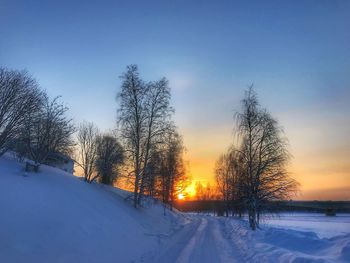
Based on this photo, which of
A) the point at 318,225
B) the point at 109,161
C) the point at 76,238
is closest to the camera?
the point at 76,238

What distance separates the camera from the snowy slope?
10.6 m

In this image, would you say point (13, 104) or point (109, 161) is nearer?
point (13, 104)

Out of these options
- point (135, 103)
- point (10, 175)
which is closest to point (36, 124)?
point (10, 175)

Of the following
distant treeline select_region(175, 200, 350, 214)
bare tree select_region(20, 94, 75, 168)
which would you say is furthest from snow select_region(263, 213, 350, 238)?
bare tree select_region(20, 94, 75, 168)

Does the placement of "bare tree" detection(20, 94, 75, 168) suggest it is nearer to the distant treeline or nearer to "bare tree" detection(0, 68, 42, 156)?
"bare tree" detection(0, 68, 42, 156)

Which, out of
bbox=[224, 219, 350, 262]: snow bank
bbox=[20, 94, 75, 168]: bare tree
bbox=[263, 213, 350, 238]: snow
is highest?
bbox=[20, 94, 75, 168]: bare tree

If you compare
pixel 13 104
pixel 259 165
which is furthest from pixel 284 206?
pixel 13 104

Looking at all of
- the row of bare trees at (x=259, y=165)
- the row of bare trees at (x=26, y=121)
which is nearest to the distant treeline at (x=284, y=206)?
the row of bare trees at (x=259, y=165)

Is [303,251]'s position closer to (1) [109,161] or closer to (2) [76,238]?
(2) [76,238]

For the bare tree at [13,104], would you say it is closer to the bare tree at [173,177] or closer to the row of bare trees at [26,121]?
the row of bare trees at [26,121]

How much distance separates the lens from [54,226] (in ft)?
42.6

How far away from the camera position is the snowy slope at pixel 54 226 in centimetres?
1065

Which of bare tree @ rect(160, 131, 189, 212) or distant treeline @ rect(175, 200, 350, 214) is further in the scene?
bare tree @ rect(160, 131, 189, 212)

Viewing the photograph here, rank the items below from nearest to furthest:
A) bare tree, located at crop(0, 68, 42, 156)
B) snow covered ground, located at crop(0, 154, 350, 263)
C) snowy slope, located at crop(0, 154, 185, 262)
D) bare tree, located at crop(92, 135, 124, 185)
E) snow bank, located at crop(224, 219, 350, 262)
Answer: snowy slope, located at crop(0, 154, 185, 262) < snow covered ground, located at crop(0, 154, 350, 263) < snow bank, located at crop(224, 219, 350, 262) < bare tree, located at crop(0, 68, 42, 156) < bare tree, located at crop(92, 135, 124, 185)
